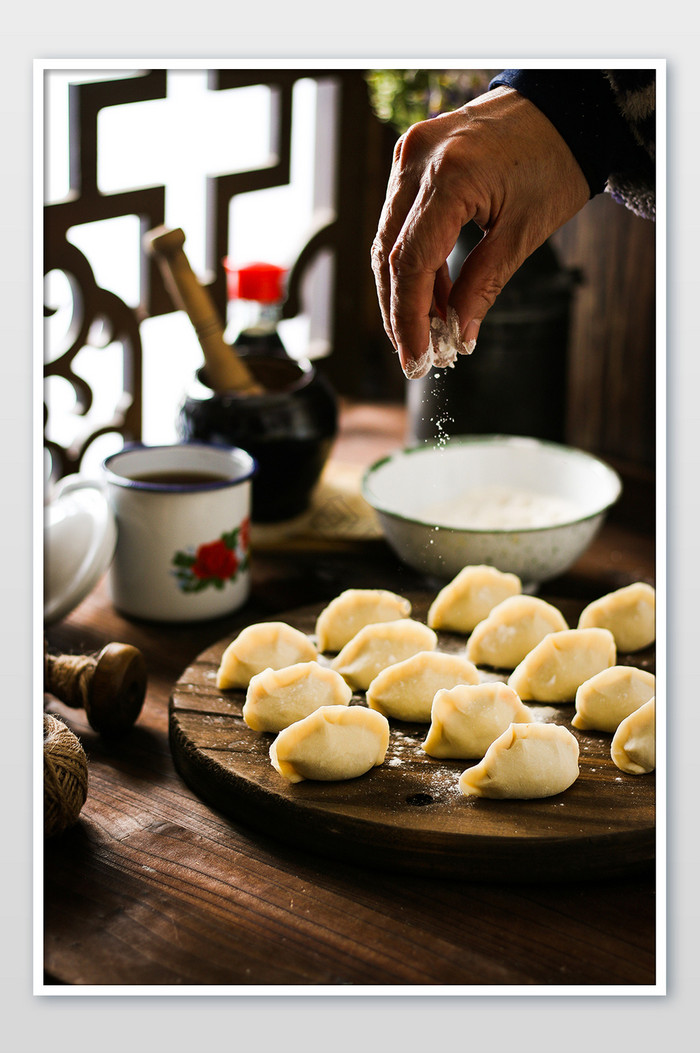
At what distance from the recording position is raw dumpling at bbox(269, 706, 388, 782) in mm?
706

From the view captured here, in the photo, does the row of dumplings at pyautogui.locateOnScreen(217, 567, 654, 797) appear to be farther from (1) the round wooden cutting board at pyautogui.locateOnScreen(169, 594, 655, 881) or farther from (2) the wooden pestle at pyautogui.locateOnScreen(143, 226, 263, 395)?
(2) the wooden pestle at pyautogui.locateOnScreen(143, 226, 263, 395)

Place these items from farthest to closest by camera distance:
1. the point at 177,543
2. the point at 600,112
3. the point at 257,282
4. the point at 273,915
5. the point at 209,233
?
the point at 209,233 < the point at 257,282 < the point at 177,543 < the point at 600,112 < the point at 273,915

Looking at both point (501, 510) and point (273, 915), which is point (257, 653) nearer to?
point (273, 915)

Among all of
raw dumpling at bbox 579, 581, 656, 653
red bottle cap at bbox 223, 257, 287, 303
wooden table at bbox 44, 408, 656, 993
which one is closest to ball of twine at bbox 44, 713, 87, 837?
wooden table at bbox 44, 408, 656, 993

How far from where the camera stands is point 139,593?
40.5 inches

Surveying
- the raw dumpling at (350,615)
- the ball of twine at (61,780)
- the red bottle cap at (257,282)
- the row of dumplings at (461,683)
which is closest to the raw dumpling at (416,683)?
the row of dumplings at (461,683)

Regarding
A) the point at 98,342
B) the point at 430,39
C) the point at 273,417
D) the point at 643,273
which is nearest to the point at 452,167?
the point at 430,39

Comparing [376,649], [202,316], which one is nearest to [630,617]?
[376,649]

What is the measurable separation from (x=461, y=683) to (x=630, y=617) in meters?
0.19

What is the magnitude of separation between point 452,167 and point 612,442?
903mm

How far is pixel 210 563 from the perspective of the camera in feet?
3.35

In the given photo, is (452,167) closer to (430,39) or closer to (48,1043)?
(430,39)

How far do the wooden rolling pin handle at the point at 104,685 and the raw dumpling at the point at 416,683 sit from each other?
18 centimetres

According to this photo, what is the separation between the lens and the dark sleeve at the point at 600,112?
74cm
